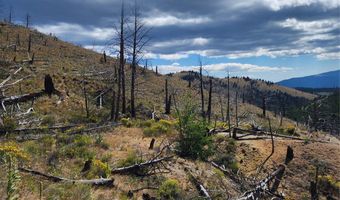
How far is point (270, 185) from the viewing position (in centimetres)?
1770

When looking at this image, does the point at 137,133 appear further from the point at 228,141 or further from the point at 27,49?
the point at 27,49

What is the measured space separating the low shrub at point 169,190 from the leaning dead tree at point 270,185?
7.43 ft

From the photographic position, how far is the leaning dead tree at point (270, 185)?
12981 millimetres

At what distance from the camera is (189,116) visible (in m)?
19.5

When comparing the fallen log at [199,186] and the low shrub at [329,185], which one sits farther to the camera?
the low shrub at [329,185]

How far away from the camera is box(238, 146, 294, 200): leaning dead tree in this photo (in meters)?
13.0

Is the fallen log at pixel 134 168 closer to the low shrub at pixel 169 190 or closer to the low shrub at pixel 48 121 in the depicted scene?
the low shrub at pixel 169 190

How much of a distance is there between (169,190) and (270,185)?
21.5ft

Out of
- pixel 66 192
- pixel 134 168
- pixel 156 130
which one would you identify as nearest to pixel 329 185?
pixel 134 168

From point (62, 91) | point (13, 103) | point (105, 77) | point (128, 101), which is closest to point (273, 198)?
point (13, 103)

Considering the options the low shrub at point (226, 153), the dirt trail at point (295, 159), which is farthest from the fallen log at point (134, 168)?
the dirt trail at point (295, 159)

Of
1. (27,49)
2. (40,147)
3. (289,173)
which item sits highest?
(27,49)

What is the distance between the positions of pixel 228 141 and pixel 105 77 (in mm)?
31618

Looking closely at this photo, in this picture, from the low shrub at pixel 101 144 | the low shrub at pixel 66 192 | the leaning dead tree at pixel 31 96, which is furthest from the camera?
the leaning dead tree at pixel 31 96
